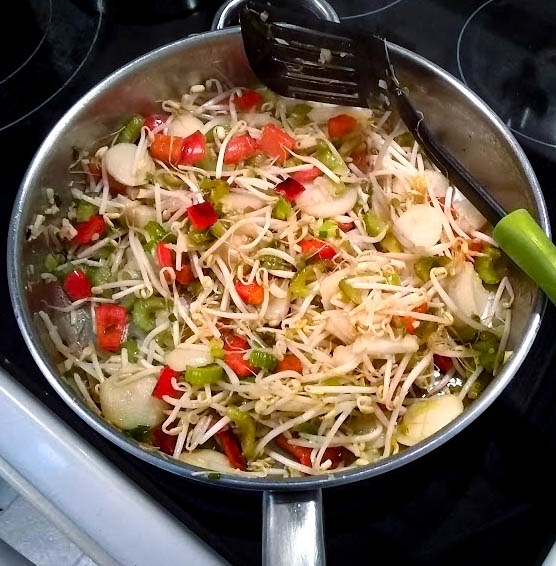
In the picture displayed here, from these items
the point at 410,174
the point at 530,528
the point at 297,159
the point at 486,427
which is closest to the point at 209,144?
the point at 297,159

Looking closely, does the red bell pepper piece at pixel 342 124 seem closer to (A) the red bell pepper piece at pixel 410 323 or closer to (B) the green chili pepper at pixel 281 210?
(B) the green chili pepper at pixel 281 210

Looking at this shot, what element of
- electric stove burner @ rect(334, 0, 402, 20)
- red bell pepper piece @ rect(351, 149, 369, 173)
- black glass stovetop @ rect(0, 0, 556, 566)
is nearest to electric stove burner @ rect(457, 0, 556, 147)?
black glass stovetop @ rect(0, 0, 556, 566)

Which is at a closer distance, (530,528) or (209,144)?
(530,528)

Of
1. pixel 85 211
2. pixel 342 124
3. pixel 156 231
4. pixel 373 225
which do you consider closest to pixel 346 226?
pixel 373 225

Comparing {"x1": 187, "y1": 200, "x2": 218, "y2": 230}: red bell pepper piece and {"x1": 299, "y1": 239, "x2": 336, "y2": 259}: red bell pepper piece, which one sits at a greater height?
{"x1": 187, "y1": 200, "x2": 218, "y2": 230}: red bell pepper piece

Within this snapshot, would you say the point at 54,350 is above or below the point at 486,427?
above

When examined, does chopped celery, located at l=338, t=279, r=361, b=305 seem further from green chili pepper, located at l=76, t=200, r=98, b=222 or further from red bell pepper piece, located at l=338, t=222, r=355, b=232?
green chili pepper, located at l=76, t=200, r=98, b=222

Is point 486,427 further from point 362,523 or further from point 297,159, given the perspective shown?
point 297,159

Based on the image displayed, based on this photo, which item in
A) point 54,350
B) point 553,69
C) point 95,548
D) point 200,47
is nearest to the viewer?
point 95,548
